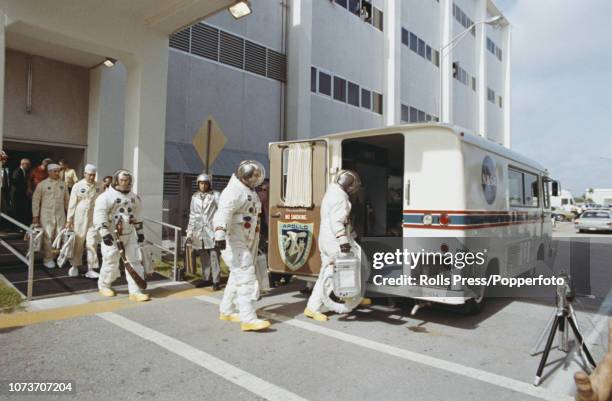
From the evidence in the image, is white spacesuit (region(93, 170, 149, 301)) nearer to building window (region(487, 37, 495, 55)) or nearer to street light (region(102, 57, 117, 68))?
street light (region(102, 57, 117, 68))

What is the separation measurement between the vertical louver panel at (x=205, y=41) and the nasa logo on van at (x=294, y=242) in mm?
8489

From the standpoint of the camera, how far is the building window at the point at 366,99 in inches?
773

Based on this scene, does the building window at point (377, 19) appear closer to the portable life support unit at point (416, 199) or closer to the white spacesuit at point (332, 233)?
the portable life support unit at point (416, 199)

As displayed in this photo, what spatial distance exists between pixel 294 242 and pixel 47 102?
6989 mm

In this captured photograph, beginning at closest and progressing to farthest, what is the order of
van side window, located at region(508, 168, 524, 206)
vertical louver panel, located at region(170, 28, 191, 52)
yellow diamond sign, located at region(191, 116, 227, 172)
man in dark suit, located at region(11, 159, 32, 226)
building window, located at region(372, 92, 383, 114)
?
1. van side window, located at region(508, 168, 524, 206)
2. yellow diamond sign, located at region(191, 116, 227, 172)
3. man in dark suit, located at region(11, 159, 32, 226)
4. vertical louver panel, located at region(170, 28, 191, 52)
5. building window, located at region(372, 92, 383, 114)

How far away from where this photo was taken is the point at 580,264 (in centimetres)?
1231

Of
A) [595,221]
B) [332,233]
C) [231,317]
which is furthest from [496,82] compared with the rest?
[231,317]

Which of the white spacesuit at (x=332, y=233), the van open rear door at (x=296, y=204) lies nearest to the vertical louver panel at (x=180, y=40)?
the van open rear door at (x=296, y=204)

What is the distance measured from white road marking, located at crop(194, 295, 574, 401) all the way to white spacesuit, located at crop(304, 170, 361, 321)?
1.09 feet

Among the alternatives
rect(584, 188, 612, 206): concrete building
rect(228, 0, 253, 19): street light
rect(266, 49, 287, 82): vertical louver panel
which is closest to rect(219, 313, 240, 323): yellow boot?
rect(228, 0, 253, 19): street light

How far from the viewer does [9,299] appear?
5855 millimetres

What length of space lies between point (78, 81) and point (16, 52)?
131 cm

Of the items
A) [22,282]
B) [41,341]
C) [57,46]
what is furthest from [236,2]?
[41,341]

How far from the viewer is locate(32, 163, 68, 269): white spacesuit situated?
25.1 feet
